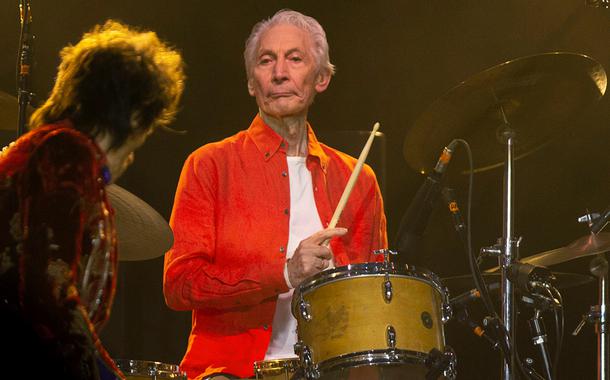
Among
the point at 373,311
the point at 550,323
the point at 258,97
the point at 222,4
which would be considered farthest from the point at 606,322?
the point at 222,4

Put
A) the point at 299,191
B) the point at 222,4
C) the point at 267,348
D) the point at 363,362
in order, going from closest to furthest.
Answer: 1. the point at 363,362
2. the point at 267,348
3. the point at 299,191
4. the point at 222,4

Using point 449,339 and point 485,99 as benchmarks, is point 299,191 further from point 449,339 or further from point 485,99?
point 449,339

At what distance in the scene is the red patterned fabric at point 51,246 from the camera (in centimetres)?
197

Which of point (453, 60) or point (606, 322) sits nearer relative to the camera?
point (606, 322)

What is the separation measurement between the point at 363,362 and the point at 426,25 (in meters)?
2.38

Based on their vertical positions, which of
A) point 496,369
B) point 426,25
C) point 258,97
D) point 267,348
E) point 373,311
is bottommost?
point 496,369

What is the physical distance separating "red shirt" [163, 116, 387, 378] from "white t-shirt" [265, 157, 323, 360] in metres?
0.03

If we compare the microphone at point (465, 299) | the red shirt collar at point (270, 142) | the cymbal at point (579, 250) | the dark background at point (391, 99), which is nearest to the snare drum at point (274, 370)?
the microphone at point (465, 299)

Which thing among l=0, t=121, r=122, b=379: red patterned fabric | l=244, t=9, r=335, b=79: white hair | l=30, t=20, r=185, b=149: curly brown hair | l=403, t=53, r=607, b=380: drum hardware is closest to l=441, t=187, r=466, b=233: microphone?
l=403, t=53, r=607, b=380: drum hardware

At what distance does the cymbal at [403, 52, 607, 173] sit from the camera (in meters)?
3.59

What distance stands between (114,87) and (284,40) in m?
1.80

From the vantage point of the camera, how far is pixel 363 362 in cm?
295

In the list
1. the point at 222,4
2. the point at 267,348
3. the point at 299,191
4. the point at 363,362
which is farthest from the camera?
the point at 222,4

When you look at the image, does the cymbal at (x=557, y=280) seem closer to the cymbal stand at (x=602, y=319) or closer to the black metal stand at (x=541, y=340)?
the cymbal stand at (x=602, y=319)
